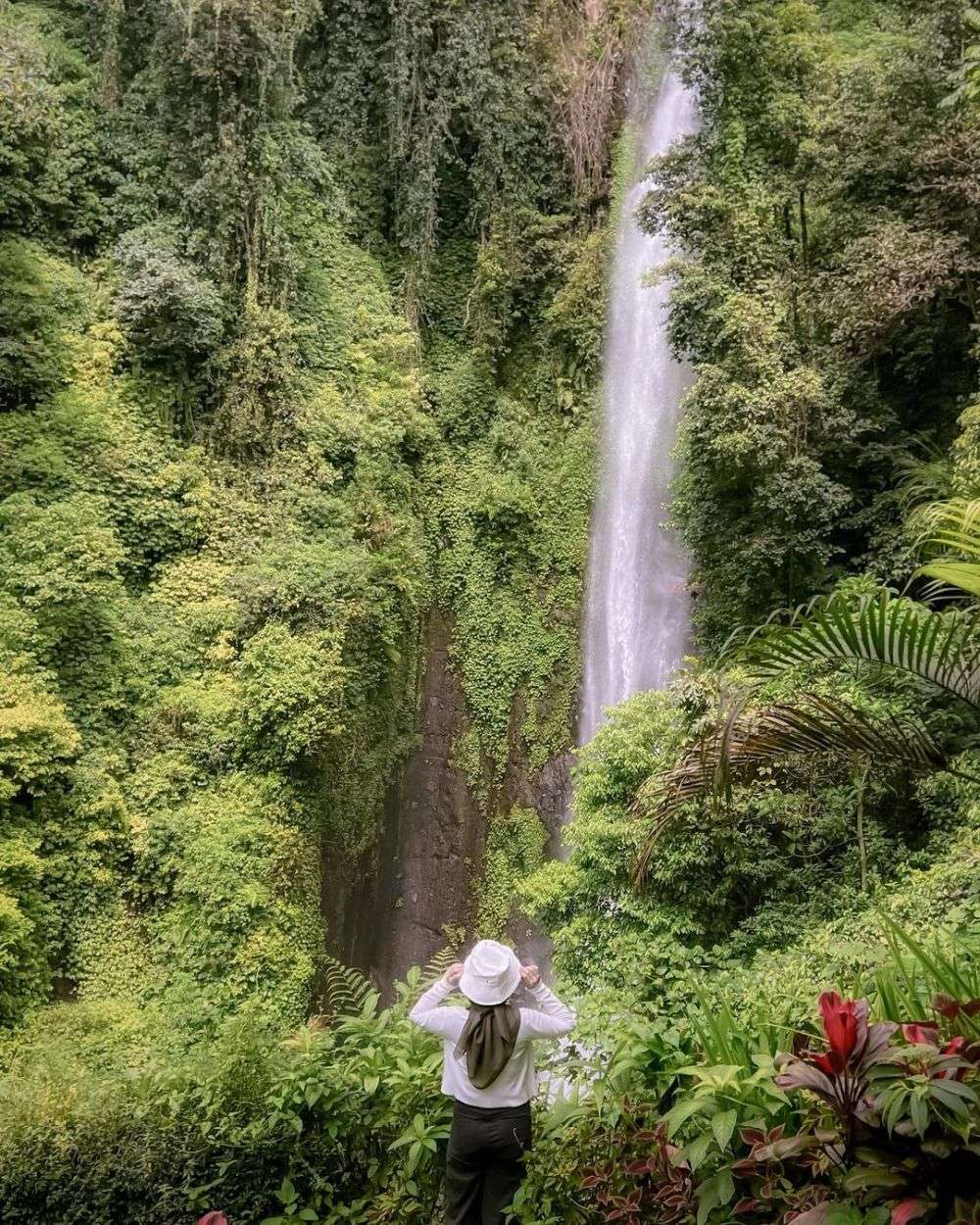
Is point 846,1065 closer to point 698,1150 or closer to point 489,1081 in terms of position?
point 698,1150

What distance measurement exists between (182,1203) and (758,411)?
7669mm

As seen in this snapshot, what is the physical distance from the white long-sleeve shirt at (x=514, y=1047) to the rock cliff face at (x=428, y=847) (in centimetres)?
736

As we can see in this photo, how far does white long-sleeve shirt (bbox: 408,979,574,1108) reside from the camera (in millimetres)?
3236

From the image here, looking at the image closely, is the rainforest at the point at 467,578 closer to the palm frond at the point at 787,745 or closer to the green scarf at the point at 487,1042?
the palm frond at the point at 787,745

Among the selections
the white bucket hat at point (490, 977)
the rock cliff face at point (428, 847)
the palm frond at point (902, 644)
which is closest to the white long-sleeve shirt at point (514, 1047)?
the white bucket hat at point (490, 977)

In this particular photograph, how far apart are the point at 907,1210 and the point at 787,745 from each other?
2.13 metres

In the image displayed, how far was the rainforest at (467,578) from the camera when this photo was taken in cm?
358

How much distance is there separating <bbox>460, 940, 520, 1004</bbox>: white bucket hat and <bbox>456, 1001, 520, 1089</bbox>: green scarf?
0.04 meters

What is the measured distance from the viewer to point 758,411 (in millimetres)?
8906

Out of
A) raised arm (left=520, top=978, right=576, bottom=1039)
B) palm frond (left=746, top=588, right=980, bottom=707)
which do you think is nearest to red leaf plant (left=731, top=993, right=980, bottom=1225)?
raised arm (left=520, top=978, right=576, bottom=1039)

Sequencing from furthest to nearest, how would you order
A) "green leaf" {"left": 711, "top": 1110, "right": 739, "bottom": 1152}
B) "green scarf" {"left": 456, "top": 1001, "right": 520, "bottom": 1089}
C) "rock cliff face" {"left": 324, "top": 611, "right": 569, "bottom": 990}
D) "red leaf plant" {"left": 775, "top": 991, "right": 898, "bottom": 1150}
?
"rock cliff face" {"left": 324, "top": 611, "right": 569, "bottom": 990} < "green scarf" {"left": 456, "top": 1001, "right": 520, "bottom": 1089} < "green leaf" {"left": 711, "top": 1110, "right": 739, "bottom": 1152} < "red leaf plant" {"left": 775, "top": 991, "right": 898, "bottom": 1150}

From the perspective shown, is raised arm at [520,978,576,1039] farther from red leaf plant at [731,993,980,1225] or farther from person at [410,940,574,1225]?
red leaf plant at [731,993,980,1225]

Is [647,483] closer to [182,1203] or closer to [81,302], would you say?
[81,302]

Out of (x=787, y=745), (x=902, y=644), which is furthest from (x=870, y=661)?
(x=787, y=745)
